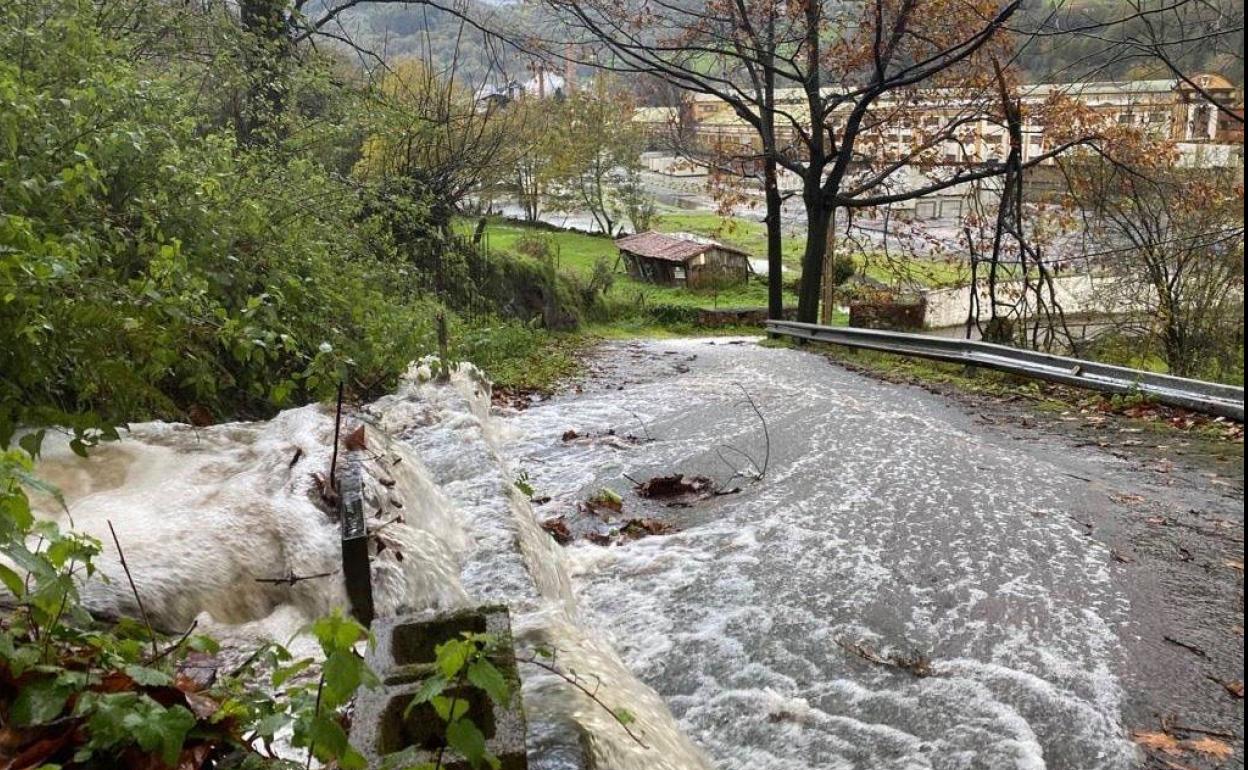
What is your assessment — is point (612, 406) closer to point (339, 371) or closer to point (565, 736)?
point (339, 371)

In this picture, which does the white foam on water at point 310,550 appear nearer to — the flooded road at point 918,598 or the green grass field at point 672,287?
the flooded road at point 918,598

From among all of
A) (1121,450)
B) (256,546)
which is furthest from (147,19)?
(1121,450)

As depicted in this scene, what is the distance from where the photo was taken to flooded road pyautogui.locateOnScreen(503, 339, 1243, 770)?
12.3 feet

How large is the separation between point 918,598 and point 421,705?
Answer: 336 centimetres

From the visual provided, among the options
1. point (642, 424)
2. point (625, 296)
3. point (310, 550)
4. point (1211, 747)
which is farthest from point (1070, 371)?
point (625, 296)

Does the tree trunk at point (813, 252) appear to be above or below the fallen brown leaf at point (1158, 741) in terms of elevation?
above

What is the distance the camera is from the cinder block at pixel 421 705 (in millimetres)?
2180

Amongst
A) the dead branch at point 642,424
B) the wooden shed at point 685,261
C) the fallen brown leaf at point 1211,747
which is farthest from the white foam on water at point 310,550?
the wooden shed at point 685,261

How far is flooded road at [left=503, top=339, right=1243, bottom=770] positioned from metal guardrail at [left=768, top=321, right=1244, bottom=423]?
1.47 metres

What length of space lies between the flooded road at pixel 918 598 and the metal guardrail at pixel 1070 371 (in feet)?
4.82

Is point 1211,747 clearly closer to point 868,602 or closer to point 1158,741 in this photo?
point 1158,741

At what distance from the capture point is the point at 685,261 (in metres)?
44.0

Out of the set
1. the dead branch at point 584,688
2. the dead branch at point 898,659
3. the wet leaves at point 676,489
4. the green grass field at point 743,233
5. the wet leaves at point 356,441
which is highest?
the green grass field at point 743,233

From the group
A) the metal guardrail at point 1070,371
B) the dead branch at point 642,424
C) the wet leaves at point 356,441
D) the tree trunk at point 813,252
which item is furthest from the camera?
the tree trunk at point 813,252
